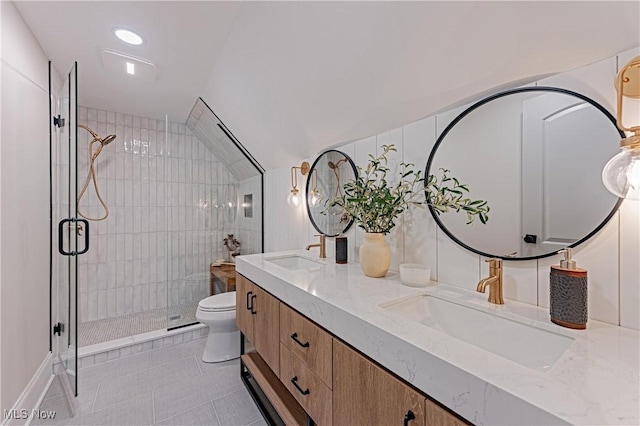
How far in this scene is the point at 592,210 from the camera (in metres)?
0.89

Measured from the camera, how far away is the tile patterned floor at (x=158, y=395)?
5.35 feet

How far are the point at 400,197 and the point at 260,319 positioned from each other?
1029 millimetres

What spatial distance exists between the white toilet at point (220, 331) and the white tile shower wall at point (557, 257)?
1492 millimetres

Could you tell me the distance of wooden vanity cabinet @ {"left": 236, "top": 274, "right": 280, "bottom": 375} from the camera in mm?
1423

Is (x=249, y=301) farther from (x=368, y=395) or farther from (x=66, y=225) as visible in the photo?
(x=66, y=225)

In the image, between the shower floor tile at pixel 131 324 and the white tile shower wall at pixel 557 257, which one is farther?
the shower floor tile at pixel 131 324

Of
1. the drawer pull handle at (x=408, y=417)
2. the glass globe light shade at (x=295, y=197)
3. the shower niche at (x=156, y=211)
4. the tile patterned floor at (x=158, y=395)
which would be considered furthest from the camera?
the shower niche at (x=156, y=211)

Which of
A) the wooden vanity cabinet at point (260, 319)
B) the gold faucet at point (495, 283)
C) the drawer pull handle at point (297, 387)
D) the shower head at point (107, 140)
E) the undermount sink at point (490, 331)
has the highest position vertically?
the shower head at point (107, 140)

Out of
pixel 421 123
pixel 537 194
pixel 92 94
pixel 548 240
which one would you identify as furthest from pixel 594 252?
pixel 92 94

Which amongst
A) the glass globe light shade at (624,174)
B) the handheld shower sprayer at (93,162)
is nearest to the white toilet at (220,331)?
the handheld shower sprayer at (93,162)

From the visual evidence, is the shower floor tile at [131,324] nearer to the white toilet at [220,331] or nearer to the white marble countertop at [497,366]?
the white toilet at [220,331]

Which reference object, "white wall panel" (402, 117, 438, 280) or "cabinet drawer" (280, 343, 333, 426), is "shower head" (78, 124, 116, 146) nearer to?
"cabinet drawer" (280, 343, 333, 426)

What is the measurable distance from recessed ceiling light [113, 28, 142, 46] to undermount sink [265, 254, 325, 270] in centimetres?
168

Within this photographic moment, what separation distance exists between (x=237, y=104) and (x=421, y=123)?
157 centimetres
